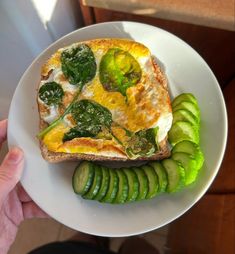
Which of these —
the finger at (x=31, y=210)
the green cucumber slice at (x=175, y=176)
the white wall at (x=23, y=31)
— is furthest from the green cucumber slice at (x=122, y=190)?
the white wall at (x=23, y=31)

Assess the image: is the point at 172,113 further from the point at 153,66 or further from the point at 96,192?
the point at 96,192

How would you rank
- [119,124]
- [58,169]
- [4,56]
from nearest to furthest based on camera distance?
[119,124], [58,169], [4,56]

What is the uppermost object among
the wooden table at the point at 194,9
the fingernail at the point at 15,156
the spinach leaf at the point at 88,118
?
the wooden table at the point at 194,9

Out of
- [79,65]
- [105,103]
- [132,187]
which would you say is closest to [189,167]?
[132,187]

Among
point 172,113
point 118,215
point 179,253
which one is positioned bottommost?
point 179,253

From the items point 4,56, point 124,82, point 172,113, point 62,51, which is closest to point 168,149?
point 172,113

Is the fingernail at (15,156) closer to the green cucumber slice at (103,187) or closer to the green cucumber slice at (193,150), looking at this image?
the green cucumber slice at (103,187)
